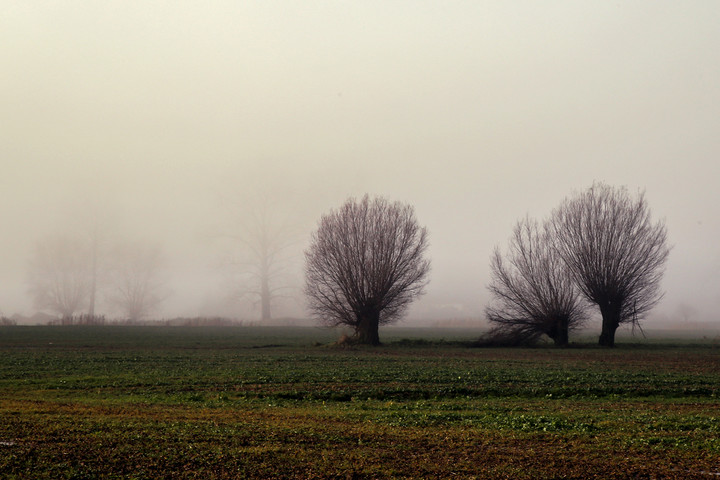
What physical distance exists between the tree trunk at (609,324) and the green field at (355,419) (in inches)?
781

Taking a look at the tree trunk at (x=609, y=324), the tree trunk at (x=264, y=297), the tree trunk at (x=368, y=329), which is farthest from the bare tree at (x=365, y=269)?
the tree trunk at (x=264, y=297)

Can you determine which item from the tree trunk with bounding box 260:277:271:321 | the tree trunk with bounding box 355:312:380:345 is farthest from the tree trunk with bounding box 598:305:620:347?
the tree trunk with bounding box 260:277:271:321

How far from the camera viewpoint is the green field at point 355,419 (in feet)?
44.9

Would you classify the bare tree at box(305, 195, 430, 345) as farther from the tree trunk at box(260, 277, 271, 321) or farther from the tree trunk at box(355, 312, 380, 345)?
the tree trunk at box(260, 277, 271, 321)

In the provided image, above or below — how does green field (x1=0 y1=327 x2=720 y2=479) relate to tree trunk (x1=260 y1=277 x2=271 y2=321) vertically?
below

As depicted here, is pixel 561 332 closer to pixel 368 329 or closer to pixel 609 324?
pixel 609 324

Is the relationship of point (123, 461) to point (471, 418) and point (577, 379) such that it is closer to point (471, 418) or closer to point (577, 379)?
point (471, 418)

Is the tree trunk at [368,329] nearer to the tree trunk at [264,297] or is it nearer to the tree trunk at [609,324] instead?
the tree trunk at [609,324]

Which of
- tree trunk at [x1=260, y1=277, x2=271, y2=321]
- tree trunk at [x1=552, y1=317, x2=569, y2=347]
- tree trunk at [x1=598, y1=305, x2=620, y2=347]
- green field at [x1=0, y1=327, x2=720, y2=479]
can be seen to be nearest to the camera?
green field at [x1=0, y1=327, x2=720, y2=479]

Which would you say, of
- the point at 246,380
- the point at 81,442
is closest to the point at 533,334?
the point at 246,380

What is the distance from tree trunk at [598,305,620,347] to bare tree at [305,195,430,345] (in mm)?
17374

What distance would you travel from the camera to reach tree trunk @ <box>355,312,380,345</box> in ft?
193

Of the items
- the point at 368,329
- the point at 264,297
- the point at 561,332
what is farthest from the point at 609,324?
the point at 264,297

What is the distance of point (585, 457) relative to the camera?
14.6 meters
